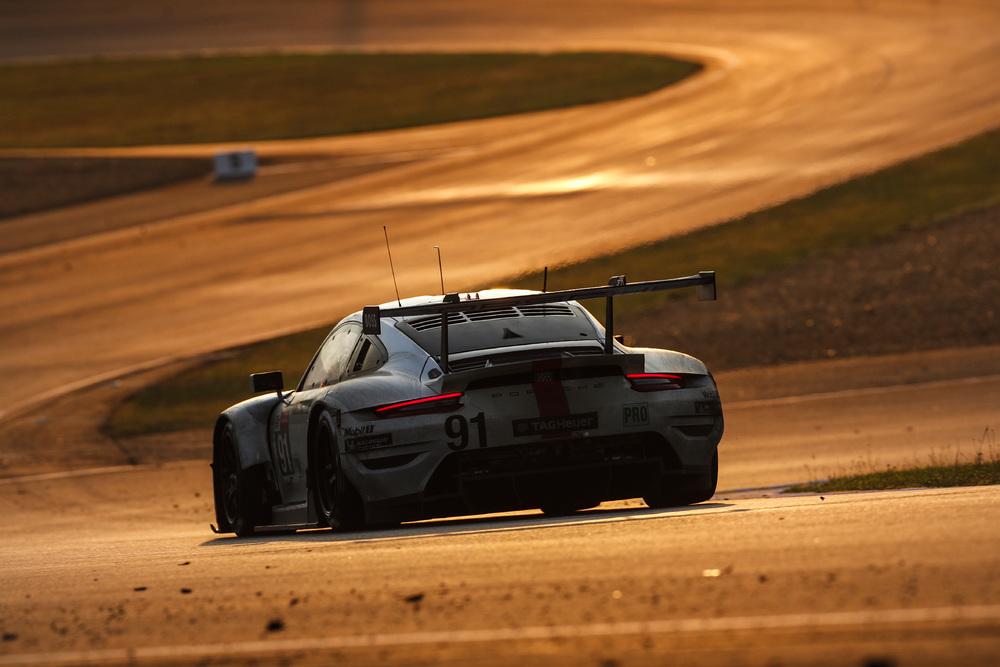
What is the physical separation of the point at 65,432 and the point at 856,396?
8.81 meters

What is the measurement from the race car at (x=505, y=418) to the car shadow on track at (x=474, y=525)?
107 mm

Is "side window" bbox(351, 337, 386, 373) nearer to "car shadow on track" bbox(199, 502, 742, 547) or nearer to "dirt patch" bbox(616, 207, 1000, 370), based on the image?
"car shadow on track" bbox(199, 502, 742, 547)

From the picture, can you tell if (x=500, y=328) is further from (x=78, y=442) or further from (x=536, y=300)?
(x=78, y=442)

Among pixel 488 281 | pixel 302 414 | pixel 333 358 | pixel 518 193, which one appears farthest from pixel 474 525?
pixel 518 193

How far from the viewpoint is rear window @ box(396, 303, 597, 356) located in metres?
10.2

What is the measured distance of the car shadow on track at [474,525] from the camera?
9078mm

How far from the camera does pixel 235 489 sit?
1183cm

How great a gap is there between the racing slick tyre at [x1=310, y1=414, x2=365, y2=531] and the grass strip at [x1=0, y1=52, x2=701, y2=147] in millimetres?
32515

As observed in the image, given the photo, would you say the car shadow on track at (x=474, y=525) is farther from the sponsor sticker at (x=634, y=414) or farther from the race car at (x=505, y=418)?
the sponsor sticker at (x=634, y=414)

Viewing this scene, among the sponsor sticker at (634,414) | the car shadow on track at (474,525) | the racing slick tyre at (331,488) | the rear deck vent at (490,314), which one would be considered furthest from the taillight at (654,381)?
the racing slick tyre at (331,488)

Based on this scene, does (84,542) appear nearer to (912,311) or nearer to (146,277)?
(912,311)

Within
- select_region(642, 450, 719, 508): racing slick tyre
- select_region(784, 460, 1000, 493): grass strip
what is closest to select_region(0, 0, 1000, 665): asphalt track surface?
select_region(642, 450, 719, 508): racing slick tyre

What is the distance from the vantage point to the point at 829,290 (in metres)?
22.9

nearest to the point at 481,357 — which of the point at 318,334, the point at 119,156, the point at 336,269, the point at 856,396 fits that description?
the point at 856,396
